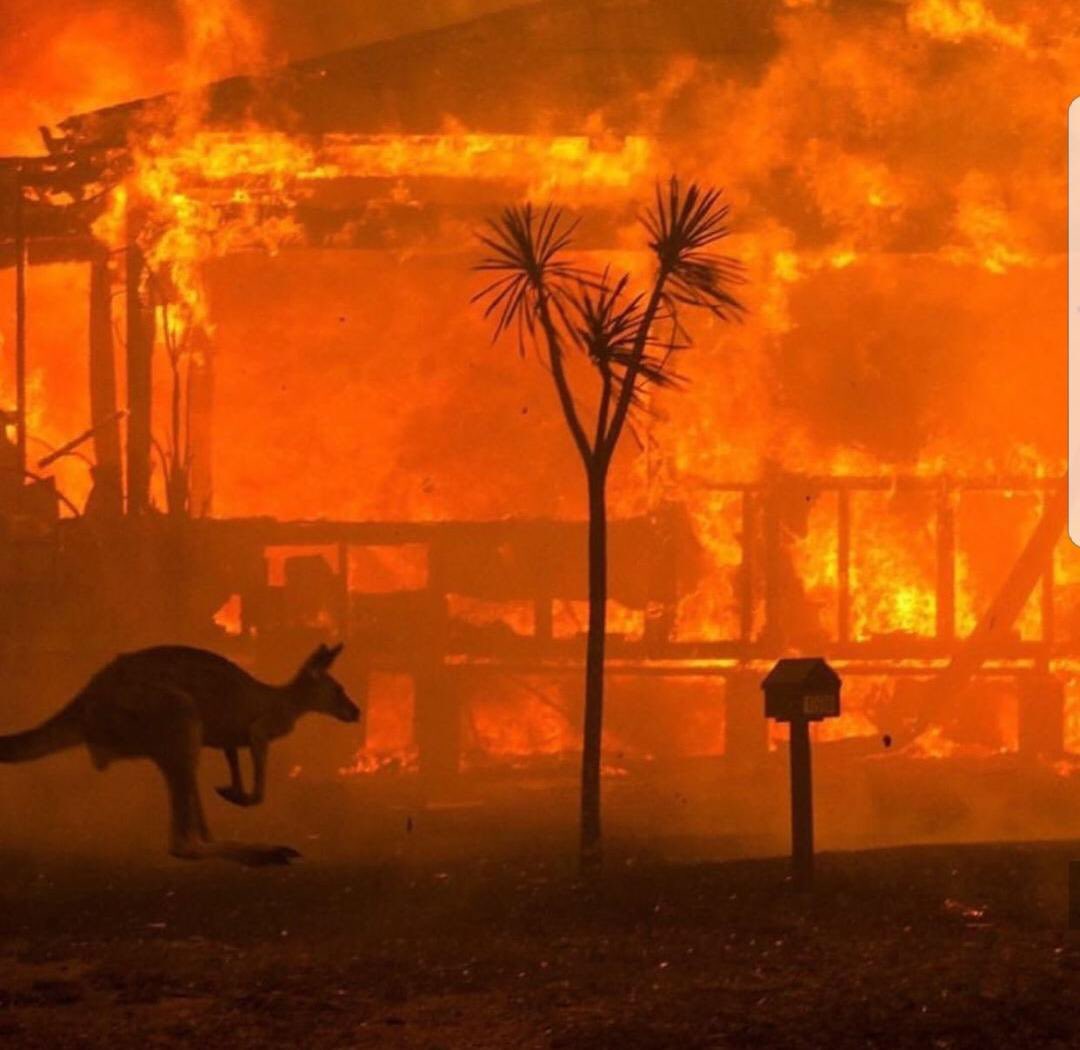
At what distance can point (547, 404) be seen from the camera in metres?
21.9

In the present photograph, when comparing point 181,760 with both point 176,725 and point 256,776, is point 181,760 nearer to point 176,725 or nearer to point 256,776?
point 176,725

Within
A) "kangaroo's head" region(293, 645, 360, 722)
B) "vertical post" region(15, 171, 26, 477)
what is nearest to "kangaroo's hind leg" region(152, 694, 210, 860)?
"kangaroo's head" region(293, 645, 360, 722)

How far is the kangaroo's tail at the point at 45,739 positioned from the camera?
1034 cm

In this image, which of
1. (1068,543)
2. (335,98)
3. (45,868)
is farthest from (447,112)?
(45,868)

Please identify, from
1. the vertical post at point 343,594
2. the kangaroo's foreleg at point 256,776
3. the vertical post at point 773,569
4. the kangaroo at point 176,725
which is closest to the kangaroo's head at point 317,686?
the kangaroo at point 176,725

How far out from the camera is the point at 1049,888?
33.2 feet

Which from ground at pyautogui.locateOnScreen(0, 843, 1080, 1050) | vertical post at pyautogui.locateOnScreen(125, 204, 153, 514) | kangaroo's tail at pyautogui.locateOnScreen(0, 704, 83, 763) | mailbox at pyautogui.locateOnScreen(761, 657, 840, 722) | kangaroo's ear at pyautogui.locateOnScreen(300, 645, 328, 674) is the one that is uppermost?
vertical post at pyautogui.locateOnScreen(125, 204, 153, 514)

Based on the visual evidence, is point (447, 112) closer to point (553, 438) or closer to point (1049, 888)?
point (553, 438)

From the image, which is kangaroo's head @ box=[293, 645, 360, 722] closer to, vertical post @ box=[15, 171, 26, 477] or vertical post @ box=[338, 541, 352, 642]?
vertical post @ box=[338, 541, 352, 642]

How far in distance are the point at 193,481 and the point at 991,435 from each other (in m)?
8.55

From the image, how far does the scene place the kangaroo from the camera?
10461 mm

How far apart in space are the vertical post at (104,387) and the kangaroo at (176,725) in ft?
25.4

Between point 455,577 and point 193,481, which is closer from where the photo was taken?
point 455,577

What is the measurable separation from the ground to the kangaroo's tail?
81cm
